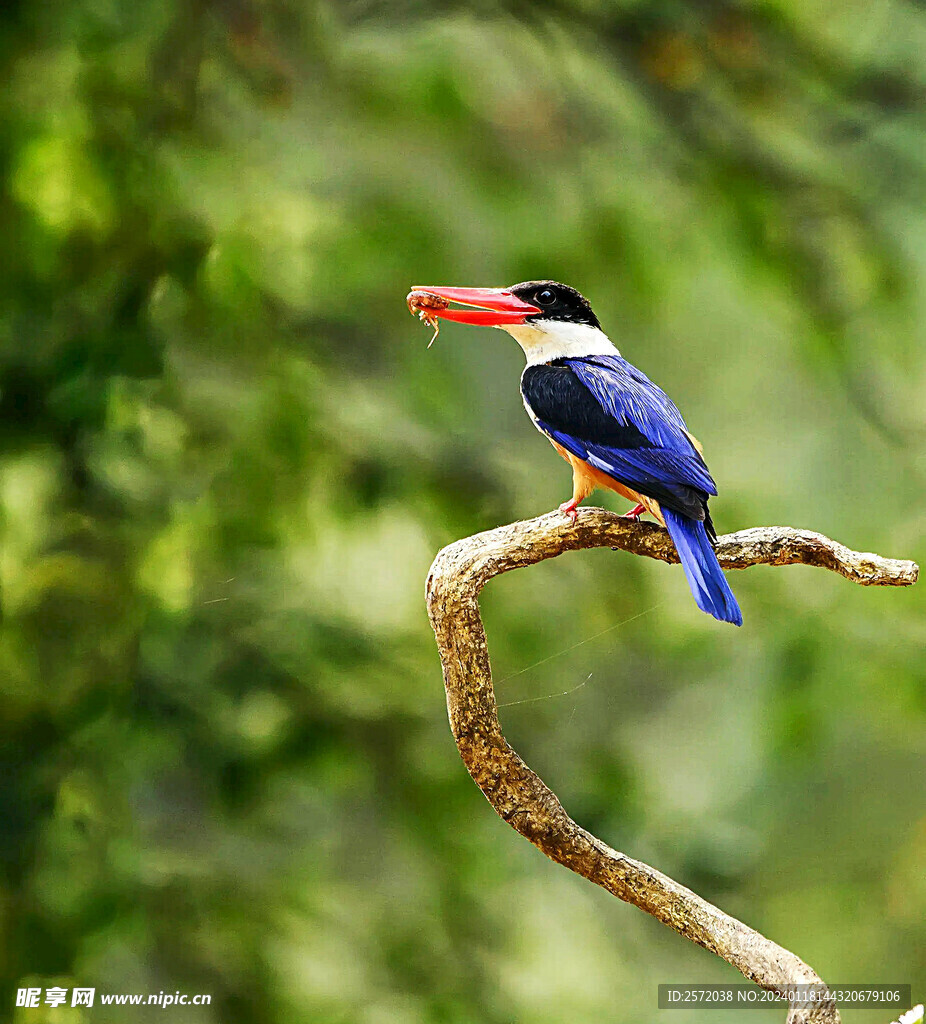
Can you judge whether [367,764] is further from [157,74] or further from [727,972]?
[157,74]

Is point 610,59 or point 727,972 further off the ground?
point 610,59

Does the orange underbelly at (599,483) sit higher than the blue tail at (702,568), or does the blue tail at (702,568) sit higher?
the orange underbelly at (599,483)

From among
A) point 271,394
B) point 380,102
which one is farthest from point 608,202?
point 271,394

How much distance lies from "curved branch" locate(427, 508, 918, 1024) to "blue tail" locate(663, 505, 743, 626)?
7cm

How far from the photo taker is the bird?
37.4 inches

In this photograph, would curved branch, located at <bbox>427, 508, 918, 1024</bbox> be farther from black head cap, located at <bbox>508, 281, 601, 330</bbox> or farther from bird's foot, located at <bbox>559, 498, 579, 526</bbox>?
black head cap, located at <bbox>508, 281, 601, 330</bbox>

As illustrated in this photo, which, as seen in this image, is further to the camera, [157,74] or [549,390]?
[157,74]

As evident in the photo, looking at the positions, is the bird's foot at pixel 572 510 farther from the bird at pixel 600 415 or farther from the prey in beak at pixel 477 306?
the prey in beak at pixel 477 306

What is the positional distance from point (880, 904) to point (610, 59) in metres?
1.20

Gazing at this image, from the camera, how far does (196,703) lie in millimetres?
1452

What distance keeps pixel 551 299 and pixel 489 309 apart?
0.06m

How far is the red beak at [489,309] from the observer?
1001 millimetres

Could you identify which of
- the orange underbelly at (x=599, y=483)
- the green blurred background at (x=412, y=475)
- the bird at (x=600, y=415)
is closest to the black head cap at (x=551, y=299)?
the bird at (x=600, y=415)

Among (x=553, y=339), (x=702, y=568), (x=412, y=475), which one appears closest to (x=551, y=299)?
(x=553, y=339)
